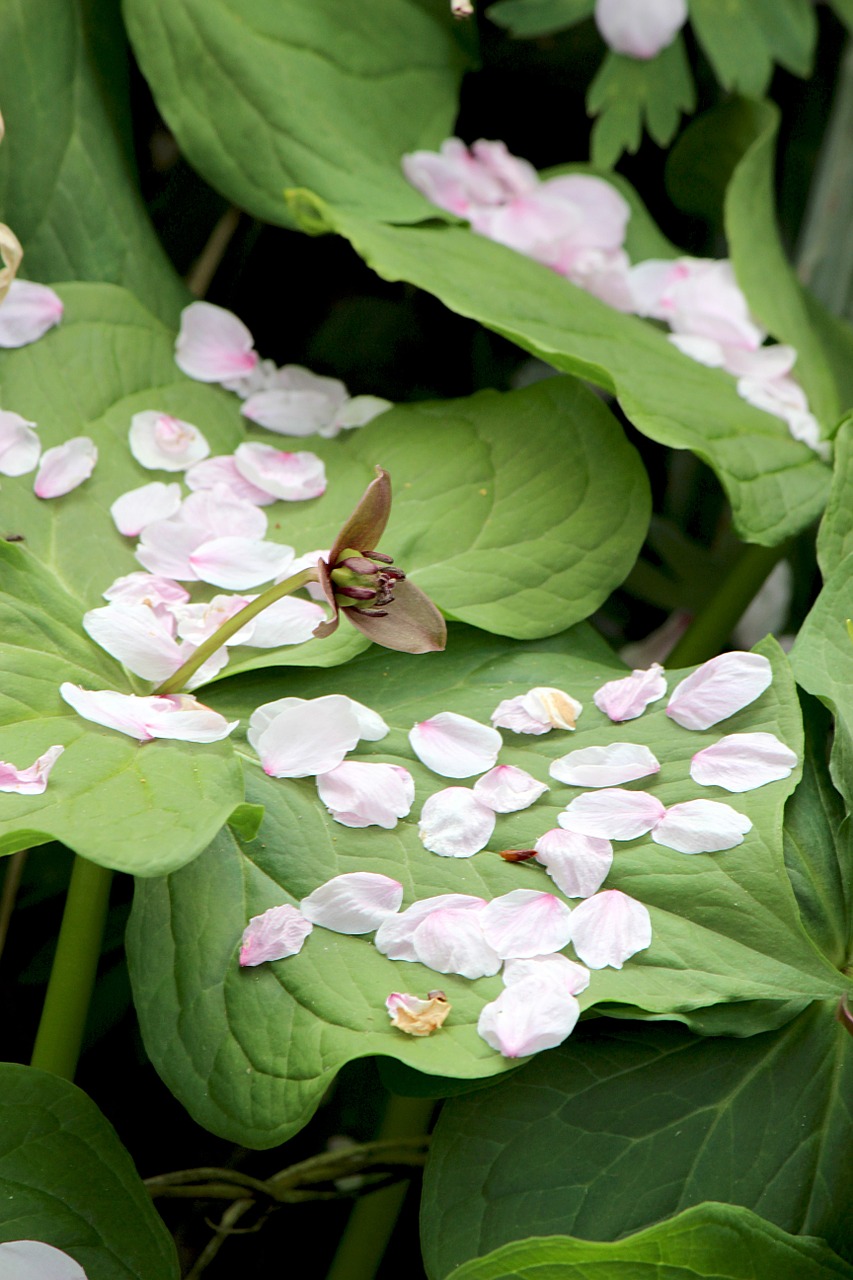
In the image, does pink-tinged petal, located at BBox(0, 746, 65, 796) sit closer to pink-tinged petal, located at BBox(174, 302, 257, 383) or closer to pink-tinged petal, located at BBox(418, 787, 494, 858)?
pink-tinged petal, located at BBox(418, 787, 494, 858)

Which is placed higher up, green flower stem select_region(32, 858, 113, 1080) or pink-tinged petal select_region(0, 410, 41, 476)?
pink-tinged petal select_region(0, 410, 41, 476)

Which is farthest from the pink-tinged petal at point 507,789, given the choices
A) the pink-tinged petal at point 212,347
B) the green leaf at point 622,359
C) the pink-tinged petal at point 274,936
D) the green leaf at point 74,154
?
the green leaf at point 74,154

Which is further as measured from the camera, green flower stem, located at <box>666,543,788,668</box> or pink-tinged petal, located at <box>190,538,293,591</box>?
green flower stem, located at <box>666,543,788,668</box>

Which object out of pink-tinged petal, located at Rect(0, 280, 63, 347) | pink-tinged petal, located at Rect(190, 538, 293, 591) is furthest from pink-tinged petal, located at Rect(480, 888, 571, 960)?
pink-tinged petal, located at Rect(0, 280, 63, 347)

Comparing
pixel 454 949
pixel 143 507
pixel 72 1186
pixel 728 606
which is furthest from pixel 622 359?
pixel 72 1186

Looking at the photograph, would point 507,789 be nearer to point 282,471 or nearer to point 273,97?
point 282,471
